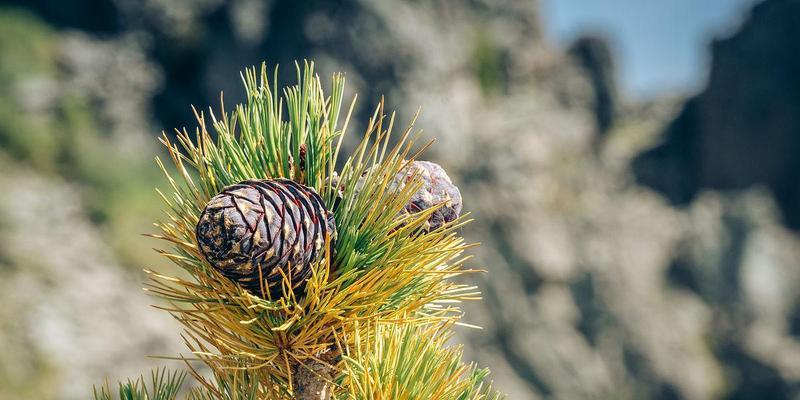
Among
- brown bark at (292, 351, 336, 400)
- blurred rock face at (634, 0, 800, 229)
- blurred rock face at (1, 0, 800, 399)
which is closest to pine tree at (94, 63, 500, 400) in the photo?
brown bark at (292, 351, 336, 400)

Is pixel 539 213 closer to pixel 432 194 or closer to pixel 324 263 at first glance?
pixel 432 194

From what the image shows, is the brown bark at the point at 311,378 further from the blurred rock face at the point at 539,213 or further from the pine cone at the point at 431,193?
the blurred rock face at the point at 539,213

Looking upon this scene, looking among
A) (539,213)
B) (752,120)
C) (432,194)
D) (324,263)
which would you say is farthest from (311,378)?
(752,120)

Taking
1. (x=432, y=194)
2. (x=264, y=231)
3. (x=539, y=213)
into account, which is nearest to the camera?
(x=264, y=231)

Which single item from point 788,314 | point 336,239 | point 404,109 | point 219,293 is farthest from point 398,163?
point 788,314

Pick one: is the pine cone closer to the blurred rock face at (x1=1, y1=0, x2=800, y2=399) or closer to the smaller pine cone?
the smaller pine cone

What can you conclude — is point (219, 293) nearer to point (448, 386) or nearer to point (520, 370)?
point (448, 386)

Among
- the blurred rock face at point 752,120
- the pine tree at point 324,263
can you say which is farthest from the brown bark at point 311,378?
the blurred rock face at point 752,120
